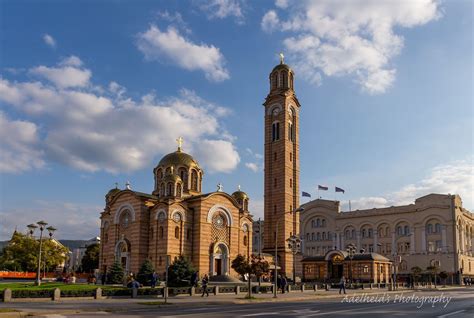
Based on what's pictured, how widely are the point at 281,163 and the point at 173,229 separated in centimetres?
2065

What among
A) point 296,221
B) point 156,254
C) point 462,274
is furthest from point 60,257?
point 462,274

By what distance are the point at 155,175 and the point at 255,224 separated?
48015 millimetres

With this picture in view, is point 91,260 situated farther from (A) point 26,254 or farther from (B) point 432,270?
(B) point 432,270

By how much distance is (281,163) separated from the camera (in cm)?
6738

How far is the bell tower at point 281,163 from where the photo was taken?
216ft

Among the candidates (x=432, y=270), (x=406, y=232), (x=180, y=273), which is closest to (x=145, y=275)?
(x=180, y=273)

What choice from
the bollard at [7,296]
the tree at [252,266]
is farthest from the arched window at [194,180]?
the bollard at [7,296]

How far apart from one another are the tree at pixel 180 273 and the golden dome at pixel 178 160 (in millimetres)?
21974

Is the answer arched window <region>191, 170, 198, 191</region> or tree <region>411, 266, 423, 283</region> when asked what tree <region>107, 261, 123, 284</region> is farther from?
tree <region>411, 266, 423, 283</region>

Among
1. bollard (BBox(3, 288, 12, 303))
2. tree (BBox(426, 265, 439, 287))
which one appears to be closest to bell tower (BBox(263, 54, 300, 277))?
tree (BBox(426, 265, 439, 287))

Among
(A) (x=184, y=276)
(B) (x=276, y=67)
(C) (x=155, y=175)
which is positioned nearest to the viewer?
(A) (x=184, y=276)

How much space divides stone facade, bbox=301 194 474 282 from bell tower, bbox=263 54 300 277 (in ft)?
76.4

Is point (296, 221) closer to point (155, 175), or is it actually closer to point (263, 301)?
point (155, 175)

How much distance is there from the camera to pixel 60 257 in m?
82.3
